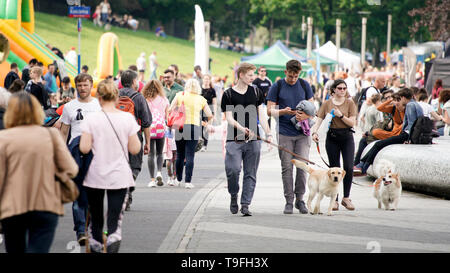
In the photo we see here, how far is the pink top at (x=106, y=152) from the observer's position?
307 inches

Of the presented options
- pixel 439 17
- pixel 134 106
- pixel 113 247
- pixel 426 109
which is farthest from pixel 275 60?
pixel 113 247

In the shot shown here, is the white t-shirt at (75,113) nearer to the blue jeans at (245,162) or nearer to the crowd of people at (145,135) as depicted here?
the crowd of people at (145,135)

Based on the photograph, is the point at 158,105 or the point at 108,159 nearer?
the point at 108,159

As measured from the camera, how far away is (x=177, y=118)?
46.3ft

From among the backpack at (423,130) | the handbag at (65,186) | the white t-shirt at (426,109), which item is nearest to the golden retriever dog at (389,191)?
the backpack at (423,130)

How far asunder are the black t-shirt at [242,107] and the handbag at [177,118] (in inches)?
111

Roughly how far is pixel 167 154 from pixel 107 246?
22.8 feet

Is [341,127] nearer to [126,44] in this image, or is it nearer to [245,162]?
[245,162]

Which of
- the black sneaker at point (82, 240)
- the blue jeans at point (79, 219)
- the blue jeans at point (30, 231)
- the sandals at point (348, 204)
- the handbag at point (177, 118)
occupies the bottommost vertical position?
the sandals at point (348, 204)

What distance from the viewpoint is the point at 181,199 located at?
12.8 meters

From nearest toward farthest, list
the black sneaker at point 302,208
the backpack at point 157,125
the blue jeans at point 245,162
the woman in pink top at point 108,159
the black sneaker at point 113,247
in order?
1. the woman in pink top at point 108,159
2. the black sneaker at point 113,247
3. the blue jeans at point 245,162
4. the black sneaker at point 302,208
5. the backpack at point 157,125

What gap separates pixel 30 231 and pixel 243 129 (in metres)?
4.93

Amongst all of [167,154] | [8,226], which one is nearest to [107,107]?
[8,226]

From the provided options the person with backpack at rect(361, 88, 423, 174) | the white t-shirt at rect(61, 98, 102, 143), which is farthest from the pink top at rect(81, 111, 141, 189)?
the person with backpack at rect(361, 88, 423, 174)
